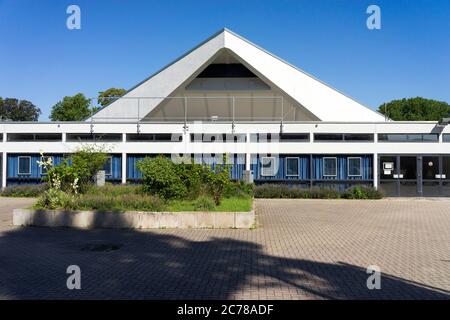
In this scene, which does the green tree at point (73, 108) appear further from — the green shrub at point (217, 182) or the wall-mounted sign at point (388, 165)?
the green shrub at point (217, 182)

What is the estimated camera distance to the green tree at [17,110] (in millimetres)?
79000

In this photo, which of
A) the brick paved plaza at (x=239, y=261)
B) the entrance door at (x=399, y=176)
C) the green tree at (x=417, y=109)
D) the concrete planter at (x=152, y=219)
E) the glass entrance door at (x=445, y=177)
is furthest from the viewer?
the green tree at (x=417, y=109)

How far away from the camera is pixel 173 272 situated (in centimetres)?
749

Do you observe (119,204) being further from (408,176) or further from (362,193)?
(408,176)

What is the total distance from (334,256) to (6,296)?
5947mm

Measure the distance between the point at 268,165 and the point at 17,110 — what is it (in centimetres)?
7048

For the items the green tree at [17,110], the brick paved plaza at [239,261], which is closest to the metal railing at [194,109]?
the brick paved plaza at [239,261]

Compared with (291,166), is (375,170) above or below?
below

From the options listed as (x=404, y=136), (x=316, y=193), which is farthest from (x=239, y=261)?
(x=404, y=136)

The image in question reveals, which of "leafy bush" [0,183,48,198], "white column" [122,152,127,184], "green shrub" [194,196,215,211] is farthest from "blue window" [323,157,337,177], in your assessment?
"leafy bush" [0,183,48,198]

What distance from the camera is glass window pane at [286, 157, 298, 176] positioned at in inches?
936

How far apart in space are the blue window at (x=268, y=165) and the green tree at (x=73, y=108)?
4207 cm

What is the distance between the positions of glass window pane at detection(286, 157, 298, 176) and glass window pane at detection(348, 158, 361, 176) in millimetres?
2884

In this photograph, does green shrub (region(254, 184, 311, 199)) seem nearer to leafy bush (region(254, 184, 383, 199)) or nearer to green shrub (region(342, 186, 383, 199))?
A: leafy bush (region(254, 184, 383, 199))
